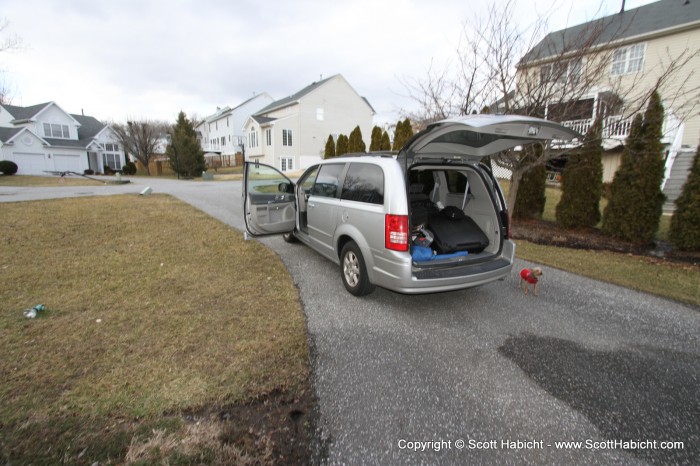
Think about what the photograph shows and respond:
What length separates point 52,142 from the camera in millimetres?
30828

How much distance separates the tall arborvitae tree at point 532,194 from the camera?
29.7 feet

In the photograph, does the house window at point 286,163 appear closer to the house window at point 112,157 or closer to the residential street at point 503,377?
the house window at point 112,157

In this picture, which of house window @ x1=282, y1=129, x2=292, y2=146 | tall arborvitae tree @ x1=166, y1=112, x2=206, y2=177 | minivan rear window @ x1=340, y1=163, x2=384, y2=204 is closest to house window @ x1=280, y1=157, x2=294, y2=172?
house window @ x1=282, y1=129, x2=292, y2=146

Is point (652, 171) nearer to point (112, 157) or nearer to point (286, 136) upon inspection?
point (286, 136)

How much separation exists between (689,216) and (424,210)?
552 cm

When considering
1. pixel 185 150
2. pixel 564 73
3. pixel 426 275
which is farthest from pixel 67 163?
pixel 564 73

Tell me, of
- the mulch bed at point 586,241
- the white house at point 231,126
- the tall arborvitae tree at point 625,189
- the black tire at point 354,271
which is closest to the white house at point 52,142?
the white house at point 231,126

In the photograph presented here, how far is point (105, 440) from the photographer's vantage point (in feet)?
6.29

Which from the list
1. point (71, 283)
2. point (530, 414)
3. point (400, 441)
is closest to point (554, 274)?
point (530, 414)

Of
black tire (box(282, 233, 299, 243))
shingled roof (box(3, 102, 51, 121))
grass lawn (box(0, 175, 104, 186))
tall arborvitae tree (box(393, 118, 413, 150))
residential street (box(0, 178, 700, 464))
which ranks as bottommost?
residential street (box(0, 178, 700, 464))

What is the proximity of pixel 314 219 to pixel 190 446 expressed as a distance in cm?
349

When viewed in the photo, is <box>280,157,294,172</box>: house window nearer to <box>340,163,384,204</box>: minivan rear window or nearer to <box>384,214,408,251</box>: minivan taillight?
<box>340,163,384,204</box>: minivan rear window

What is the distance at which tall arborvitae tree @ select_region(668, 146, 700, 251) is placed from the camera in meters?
5.73

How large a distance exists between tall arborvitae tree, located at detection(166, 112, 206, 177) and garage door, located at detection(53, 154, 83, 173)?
38.9 feet
